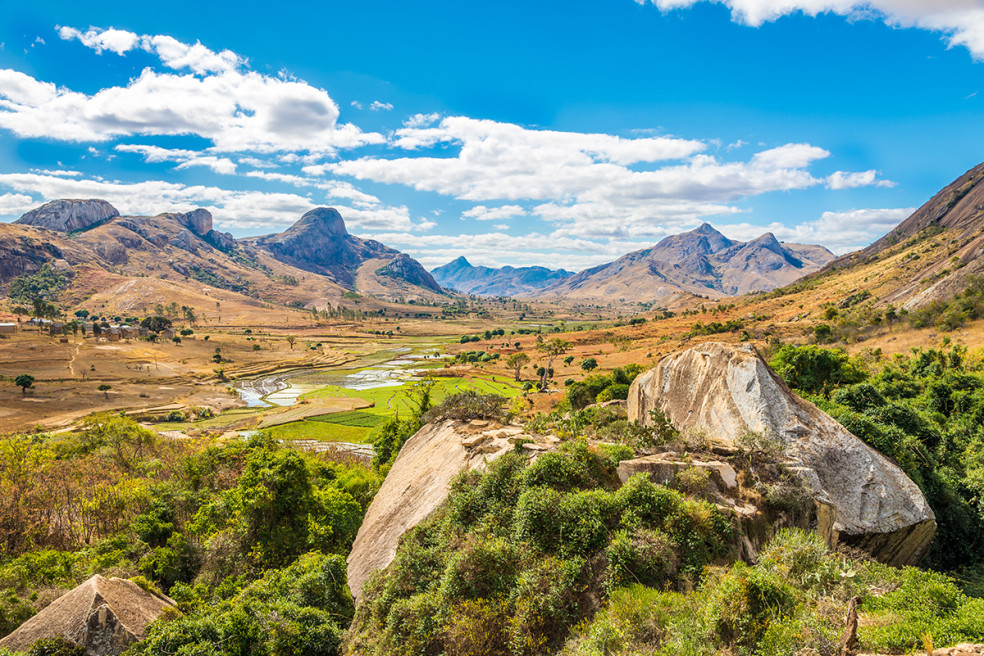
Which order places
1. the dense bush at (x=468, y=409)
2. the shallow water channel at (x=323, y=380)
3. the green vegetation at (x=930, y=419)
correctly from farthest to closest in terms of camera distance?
the shallow water channel at (x=323, y=380)
the dense bush at (x=468, y=409)
the green vegetation at (x=930, y=419)

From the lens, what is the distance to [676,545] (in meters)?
12.2

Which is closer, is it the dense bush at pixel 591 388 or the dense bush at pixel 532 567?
the dense bush at pixel 532 567

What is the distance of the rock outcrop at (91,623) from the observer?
1251 centimetres

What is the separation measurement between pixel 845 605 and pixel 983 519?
19.3 metres

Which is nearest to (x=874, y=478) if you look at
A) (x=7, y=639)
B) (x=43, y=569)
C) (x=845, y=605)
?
(x=845, y=605)

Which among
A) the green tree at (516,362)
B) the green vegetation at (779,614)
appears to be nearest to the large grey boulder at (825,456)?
the green vegetation at (779,614)

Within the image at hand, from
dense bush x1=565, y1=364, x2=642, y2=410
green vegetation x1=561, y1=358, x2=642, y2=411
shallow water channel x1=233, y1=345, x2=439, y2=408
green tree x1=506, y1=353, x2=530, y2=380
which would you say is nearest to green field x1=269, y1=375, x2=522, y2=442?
green tree x1=506, y1=353, x2=530, y2=380

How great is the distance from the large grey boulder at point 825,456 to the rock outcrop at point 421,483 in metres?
8.18

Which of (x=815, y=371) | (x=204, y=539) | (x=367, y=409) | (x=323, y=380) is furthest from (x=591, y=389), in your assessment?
(x=323, y=380)

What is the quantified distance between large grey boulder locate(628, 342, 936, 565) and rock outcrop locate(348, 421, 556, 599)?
818cm

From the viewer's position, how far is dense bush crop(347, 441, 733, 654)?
1152 centimetres

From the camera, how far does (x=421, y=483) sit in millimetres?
20781

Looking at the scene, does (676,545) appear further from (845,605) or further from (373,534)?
(373,534)

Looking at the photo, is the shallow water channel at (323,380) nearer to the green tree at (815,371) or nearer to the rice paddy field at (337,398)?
the rice paddy field at (337,398)
